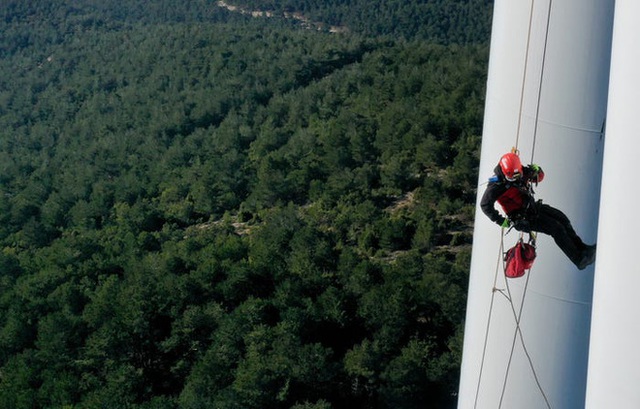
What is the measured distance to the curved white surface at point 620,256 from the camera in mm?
3266

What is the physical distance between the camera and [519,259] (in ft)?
19.3

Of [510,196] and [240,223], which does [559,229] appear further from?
[240,223]

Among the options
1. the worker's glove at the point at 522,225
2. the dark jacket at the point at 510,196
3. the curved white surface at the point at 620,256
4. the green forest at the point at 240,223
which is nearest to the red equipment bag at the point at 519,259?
the worker's glove at the point at 522,225

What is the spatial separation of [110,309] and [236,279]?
5532 millimetres

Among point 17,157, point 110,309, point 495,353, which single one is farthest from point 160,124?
point 495,353

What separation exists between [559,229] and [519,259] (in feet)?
1.12

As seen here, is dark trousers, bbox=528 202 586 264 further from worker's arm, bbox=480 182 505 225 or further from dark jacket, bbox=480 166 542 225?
worker's arm, bbox=480 182 505 225

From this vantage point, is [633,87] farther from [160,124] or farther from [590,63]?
[160,124]

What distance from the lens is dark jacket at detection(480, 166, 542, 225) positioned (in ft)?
19.2

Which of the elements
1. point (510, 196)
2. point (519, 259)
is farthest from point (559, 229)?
point (510, 196)

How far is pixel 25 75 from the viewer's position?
99.0 m

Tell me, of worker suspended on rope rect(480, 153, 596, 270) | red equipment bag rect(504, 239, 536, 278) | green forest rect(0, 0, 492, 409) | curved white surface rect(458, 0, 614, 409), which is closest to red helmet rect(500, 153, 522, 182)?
worker suspended on rope rect(480, 153, 596, 270)

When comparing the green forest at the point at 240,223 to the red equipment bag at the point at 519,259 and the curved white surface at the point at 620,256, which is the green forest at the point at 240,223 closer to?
the red equipment bag at the point at 519,259

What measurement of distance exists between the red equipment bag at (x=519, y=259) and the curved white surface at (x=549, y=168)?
0.44 feet
